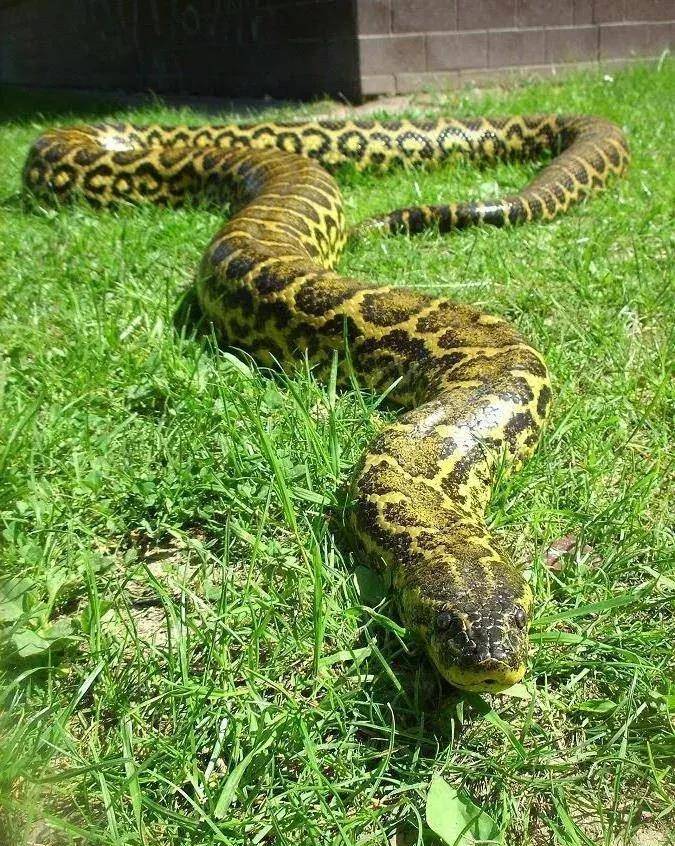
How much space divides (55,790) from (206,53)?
1590cm

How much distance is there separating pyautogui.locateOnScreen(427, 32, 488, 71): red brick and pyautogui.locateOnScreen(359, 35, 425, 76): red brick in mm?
262

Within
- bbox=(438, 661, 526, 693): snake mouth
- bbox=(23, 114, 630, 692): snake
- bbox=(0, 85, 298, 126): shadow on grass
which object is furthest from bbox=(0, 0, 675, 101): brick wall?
bbox=(438, 661, 526, 693): snake mouth

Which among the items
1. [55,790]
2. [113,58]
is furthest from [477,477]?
[113,58]

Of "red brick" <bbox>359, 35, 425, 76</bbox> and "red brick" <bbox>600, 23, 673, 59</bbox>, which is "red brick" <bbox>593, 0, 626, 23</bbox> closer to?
"red brick" <bbox>600, 23, 673, 59</bbox>

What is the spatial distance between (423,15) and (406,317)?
32.2 feet

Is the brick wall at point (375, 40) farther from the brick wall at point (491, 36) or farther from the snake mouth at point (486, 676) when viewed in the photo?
the snake mouth at point (486, 676)

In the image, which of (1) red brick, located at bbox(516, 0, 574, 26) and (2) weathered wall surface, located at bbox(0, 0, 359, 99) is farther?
(1) red brick, located at bbox(516, 0, 574, 26)

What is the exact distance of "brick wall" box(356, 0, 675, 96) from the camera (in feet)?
39.1

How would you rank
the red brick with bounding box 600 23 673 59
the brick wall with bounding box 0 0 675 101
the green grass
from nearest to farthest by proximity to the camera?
1. the green grass
2. the brick wall with bounding box 0 0 675 101
3. the red brick with bounding box 600 23 673 59

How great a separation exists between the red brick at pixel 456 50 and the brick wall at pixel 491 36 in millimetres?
15

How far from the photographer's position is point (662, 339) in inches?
172

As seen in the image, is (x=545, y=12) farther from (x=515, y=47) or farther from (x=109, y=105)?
(x=109, y=105)

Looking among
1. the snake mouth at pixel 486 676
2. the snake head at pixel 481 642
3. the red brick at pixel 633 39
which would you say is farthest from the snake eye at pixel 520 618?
the red brick at pixel 633 39

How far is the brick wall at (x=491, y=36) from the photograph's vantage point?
39.1ft
